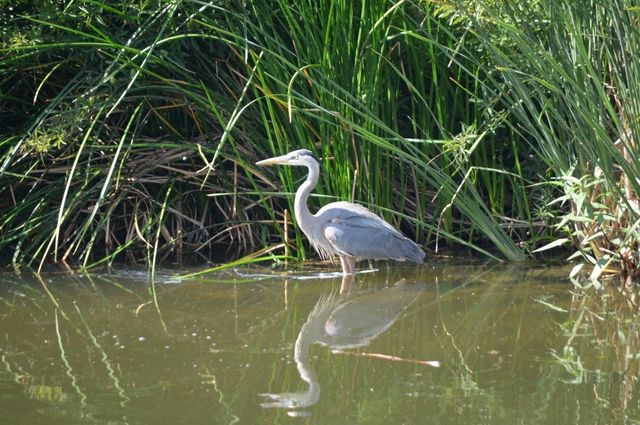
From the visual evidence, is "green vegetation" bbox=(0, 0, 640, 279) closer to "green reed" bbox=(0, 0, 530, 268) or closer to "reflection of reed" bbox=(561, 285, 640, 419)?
"green reed" bbox=(0, 0, 530, 268)

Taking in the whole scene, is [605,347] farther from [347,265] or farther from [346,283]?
[347,265]

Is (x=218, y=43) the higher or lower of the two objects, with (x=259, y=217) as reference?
higher

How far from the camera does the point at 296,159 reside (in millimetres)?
6574

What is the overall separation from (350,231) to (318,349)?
1.69 meters

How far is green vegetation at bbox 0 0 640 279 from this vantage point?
641 cm

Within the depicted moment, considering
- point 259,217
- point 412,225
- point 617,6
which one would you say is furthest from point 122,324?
point 617,6

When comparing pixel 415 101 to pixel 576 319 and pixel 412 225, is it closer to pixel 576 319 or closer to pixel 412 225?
pixel 412 225

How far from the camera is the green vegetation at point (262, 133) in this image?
252 inches

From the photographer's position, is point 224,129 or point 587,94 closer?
point 587,94

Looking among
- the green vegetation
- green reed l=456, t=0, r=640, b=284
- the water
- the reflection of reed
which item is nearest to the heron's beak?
the green vegetation

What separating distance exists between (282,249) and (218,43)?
59.9 inches

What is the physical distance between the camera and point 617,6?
5422 mm

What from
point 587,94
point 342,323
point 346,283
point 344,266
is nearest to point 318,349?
point 342,323

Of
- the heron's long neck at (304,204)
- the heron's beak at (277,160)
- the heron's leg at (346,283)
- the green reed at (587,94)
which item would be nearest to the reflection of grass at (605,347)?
the green reed at (587,94)
